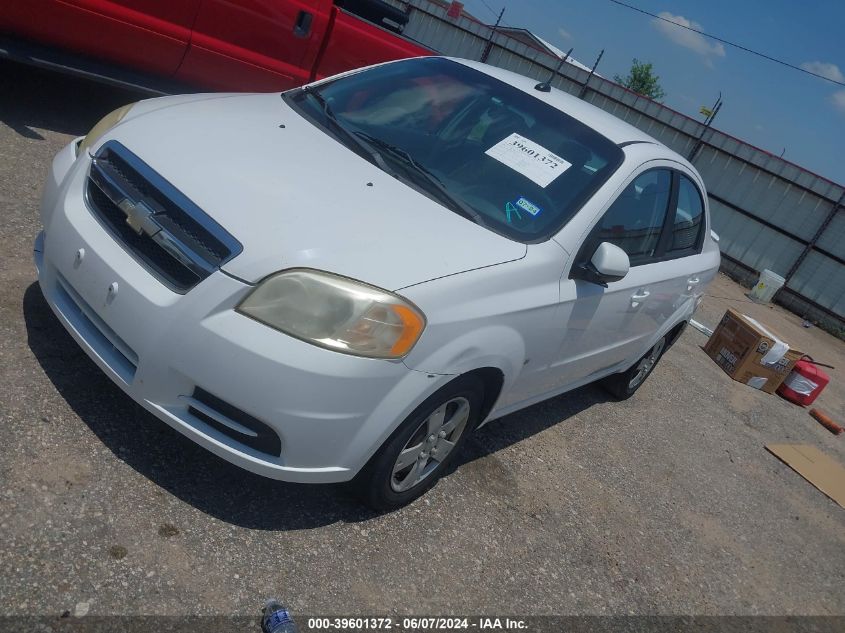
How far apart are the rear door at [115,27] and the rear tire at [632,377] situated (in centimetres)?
428

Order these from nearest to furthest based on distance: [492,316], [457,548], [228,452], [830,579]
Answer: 1. [228,452]
2. [492,316]
3. [457,548]
4. [830,579]

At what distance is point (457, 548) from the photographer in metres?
3.22

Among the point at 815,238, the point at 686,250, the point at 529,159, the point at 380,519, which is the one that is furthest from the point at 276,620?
the point at 815,238

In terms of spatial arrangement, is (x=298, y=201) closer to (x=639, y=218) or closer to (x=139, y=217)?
(x=139, y=217)

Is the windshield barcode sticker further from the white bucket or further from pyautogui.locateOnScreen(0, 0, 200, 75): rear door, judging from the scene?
the white bucket

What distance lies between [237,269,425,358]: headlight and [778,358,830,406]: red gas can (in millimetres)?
6126

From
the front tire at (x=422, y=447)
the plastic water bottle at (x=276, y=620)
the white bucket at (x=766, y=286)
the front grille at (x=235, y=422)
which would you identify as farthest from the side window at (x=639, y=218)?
the white bucket at (x=766, y=286)

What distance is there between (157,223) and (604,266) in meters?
1.87

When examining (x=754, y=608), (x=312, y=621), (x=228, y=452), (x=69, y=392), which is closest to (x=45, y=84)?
(x=69, y=392)

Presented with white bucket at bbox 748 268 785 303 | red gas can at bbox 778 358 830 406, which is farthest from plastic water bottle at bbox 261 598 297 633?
white bucket at bbox 748 268 785 303

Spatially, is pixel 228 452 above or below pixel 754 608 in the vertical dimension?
above

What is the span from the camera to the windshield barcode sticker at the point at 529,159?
11.8 feet

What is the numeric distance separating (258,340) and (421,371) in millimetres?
591

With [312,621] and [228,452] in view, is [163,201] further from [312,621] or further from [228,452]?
[312,621]
